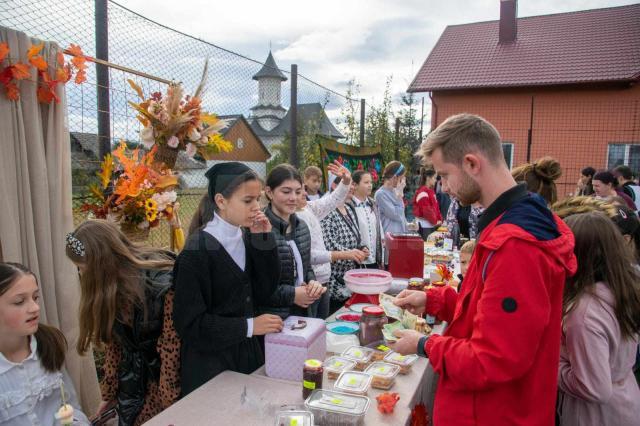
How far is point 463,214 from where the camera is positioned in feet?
19.8

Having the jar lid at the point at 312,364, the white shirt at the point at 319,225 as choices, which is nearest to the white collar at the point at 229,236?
the jar lid at the point at 312,364

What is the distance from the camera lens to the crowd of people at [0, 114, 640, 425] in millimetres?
1236

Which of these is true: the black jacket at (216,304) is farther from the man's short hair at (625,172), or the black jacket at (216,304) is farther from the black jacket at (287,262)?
the man's short hair at (625,172)

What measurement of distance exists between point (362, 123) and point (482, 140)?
6758 millimetres

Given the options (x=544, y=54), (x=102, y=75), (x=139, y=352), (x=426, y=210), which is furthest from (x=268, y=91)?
(x=544, y=54)

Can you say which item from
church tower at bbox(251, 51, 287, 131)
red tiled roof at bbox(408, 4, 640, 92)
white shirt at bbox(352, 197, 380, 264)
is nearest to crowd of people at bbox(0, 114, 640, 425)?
white shirt at bbox(352, 197, 380, 264)

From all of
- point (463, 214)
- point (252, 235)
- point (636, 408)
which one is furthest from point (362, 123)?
point (636, 408)

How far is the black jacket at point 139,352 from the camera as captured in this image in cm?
211

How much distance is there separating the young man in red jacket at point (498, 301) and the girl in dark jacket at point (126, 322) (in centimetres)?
130

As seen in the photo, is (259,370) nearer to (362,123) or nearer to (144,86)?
(144,86)

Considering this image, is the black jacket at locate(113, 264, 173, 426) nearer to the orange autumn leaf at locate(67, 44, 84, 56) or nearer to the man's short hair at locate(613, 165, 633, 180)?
the orange autumn leaf at locate(67, 44, 84, 56)

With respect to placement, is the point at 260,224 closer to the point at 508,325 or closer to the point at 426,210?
the point at 508,325

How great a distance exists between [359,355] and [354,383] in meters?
0.34

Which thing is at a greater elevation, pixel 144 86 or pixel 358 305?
pixel 144 86
